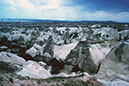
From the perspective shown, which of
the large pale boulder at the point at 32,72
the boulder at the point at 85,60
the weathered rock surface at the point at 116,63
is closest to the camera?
the large pale boulder at the point at 32,72

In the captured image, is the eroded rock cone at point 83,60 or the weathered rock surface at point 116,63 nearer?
the weathered rock surface at point 116,63

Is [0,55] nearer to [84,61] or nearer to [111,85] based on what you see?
[84,61]

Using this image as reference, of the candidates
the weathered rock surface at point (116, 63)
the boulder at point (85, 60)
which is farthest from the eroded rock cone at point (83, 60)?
the weathered rock surface at point (116, 63)

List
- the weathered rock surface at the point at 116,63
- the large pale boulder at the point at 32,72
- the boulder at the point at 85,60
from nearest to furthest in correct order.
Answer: the large pale boulder at the point at 32,72
the weathered rock surface at the point at 116,63
the boulder at the point at 85,60

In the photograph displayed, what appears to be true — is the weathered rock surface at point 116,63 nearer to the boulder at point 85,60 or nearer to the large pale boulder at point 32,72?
the boulder at point 85,60

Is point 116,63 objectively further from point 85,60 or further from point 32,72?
point 32,72

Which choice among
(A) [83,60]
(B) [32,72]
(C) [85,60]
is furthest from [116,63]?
(B) [32,72]

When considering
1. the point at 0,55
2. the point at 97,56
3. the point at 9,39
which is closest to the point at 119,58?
the point at 97,56

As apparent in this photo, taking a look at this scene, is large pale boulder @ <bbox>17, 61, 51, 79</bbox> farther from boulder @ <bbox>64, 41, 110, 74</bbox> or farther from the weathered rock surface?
the weathered rock surface

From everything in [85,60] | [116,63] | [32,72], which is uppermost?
[116,63]

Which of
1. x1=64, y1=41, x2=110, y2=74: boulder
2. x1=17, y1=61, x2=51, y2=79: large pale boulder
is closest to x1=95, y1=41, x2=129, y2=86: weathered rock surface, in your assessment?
x1=64, y1=41, x2=110, y2=74: boulder

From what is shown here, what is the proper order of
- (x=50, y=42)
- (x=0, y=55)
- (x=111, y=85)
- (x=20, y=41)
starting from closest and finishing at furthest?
(x=111, y=85) < (x=0, y=55) < (x=50, y=42) < (x=20, y=41)
